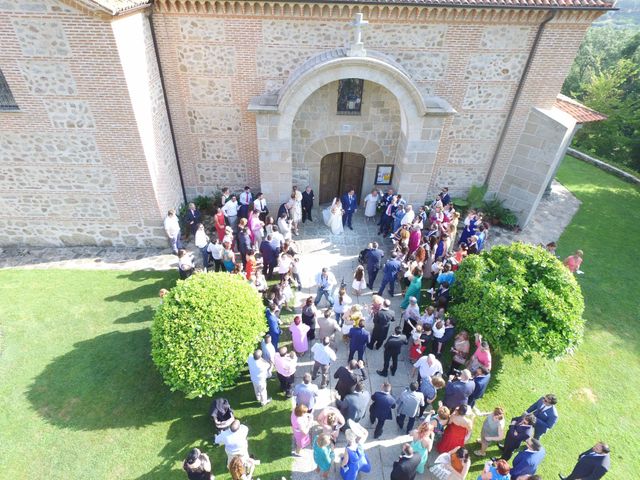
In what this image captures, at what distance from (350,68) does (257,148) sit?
447 centimetres

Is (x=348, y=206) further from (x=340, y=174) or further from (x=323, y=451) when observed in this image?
(x=323, y=451)

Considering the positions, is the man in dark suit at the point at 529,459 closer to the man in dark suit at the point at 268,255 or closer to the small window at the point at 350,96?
the man in dark suit at the point at 268,255

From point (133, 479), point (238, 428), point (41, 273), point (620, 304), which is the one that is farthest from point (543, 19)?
point (41, 273)

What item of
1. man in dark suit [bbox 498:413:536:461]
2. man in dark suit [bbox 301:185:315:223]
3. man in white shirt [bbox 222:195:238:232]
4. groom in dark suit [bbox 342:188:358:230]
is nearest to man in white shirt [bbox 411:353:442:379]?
man in dark suit [bbox 498:413:536:461]

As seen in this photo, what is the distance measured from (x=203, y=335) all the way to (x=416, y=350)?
199 inches

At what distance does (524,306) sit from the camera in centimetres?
907

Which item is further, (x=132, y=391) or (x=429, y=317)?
(x=429, y=317)

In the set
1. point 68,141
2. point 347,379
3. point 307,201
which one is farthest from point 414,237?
point 68,141

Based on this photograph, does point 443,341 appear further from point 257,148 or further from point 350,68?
point 257,148

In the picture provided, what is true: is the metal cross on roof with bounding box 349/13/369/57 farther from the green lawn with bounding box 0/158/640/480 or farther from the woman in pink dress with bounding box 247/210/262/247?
the green lawn with bounding box 0/158/640/480

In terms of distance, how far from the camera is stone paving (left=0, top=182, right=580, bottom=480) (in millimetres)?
8273

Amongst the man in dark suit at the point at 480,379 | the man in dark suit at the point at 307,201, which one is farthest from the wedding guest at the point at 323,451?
the man in dark suit at the point at 307,201

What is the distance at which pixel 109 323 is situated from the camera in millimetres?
10727

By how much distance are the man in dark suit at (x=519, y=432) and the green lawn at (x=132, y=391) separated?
79 centimetres
